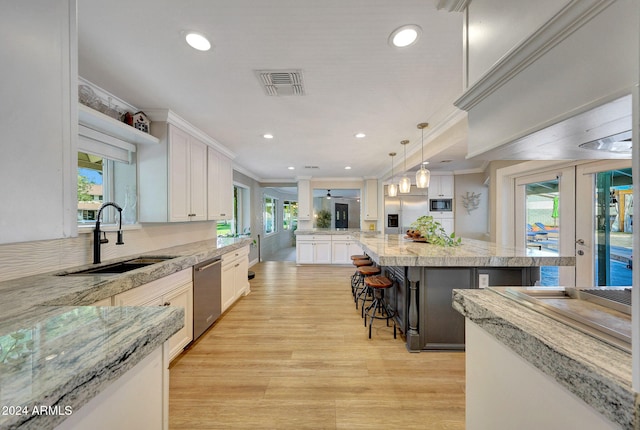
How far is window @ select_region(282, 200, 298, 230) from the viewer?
9.84 metres

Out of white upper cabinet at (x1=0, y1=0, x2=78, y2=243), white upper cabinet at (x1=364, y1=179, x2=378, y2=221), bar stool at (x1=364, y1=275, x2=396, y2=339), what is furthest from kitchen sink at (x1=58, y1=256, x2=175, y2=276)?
white upper cabinet at (x1=364, y1=179, x2=378, y2=221)

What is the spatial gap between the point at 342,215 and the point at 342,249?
59.7 inches

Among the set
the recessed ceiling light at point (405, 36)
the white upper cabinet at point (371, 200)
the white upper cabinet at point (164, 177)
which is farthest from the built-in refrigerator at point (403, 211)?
the white upper cabinet at point (164, 177)

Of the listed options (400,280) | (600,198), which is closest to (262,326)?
(400,280)

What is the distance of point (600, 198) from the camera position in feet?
8.16

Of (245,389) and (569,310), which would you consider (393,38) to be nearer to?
(569,310)

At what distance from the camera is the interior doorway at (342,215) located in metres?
7.35

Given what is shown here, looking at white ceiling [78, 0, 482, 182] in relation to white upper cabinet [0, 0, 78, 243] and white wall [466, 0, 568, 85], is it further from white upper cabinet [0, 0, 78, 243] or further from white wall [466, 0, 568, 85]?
white upper cabinet [0, 0, 78, 243]

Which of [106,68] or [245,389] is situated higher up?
[106,68]

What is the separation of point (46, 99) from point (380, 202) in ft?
19.9

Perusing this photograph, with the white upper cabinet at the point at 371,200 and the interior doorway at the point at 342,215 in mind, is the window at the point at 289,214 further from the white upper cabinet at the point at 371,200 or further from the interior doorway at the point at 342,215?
the white upper cabinet at the point at 371,200

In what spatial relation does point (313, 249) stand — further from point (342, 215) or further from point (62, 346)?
point (62, 346)

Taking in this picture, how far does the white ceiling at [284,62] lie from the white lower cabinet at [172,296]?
1.67m

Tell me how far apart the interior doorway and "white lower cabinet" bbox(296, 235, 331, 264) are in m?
1.29
